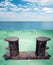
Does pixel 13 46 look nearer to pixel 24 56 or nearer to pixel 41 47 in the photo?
pixel 24 56

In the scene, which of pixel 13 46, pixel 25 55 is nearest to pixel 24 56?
pixel 25 55

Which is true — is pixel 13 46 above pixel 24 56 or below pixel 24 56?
above

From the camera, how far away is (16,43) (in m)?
2.38

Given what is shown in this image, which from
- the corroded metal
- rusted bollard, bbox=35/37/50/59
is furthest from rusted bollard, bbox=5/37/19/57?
rusted bollard, bbox=35/37/50/59

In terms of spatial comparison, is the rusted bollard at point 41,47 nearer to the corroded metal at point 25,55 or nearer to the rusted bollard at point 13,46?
the corroded metal at point 25,55

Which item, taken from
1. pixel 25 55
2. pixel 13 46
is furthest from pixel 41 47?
pixel 13 46

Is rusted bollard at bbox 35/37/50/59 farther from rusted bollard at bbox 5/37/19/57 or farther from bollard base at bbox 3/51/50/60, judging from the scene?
rusted bollard at bbox 5/37/19/57

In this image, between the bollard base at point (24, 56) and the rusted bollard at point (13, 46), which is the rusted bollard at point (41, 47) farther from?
the rusted bollard at point (13, 46)

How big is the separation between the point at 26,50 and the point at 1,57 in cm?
63

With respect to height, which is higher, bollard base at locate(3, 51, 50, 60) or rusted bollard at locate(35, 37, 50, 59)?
rusted bollard at locate(35, 37, 50, 59)

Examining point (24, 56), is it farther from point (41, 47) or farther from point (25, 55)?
point (41, 47)

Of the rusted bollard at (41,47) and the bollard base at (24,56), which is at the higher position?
the rusted bollard at (41,47)

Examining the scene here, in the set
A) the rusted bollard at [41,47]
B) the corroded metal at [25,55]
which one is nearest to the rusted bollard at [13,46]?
the corroded metal at [25,55]

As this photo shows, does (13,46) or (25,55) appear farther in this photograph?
(25,55)
